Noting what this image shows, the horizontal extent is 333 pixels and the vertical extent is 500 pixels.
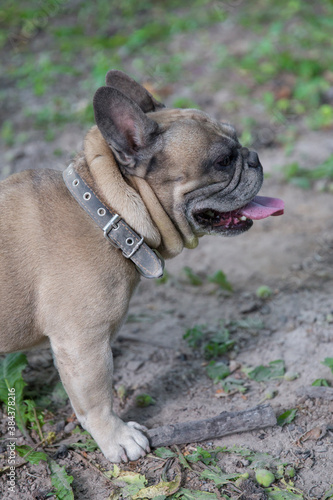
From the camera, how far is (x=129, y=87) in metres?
3.53

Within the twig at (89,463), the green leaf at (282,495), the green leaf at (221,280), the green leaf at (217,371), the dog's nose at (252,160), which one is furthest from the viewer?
the green leaf at (221,280)

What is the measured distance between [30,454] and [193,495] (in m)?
1.05

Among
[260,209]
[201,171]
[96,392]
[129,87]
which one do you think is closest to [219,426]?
[96,392]

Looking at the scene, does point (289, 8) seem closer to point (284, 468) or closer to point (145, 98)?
point (145, 98)

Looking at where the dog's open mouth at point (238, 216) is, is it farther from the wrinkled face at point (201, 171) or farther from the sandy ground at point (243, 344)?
the sandy ground at point (243, 344)

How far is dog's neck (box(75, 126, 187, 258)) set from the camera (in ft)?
10.1

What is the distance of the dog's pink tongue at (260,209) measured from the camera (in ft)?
11.7

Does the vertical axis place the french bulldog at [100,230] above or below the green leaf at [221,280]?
above

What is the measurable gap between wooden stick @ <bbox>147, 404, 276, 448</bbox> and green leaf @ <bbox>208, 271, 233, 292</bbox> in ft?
5.39

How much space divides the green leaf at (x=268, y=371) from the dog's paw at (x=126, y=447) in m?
0.99

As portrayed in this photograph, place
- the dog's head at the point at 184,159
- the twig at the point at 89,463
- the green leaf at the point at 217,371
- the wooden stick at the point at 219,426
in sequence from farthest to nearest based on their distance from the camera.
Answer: the green leaf at the point at 217,371, the wooden stick at the point at 219,426, the twig at the point at 89,463, the dog's head at the point at 184,159

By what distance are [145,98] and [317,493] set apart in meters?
2.69

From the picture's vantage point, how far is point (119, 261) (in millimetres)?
3098

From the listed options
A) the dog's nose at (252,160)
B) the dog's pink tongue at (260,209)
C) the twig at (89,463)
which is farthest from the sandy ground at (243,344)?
the dog's nose at (252,160)
